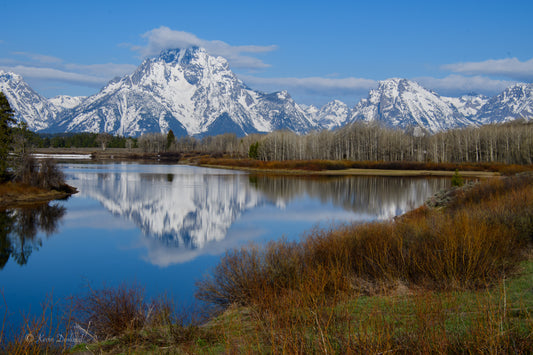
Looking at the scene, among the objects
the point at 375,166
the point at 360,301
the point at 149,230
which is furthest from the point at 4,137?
the point at 375,166

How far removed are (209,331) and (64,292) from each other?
9.06 m

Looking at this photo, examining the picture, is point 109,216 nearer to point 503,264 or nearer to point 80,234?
point 80,234

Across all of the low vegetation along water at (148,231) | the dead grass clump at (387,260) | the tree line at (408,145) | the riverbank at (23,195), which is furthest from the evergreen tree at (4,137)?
the tree line at (408,145)

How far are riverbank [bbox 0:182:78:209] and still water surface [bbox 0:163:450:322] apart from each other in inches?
82.2

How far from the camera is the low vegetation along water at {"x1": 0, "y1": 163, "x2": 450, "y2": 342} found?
17000 mm

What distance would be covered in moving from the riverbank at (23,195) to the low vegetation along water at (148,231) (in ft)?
6.42

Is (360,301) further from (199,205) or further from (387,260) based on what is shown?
(199,205)

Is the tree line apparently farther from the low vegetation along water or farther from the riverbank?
the riverbank

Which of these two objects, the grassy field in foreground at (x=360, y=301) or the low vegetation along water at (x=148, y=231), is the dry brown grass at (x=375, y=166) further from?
the grassy field in foreground at (x=360, y=301)

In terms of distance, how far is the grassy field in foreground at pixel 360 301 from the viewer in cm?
628

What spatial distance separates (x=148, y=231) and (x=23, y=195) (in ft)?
64.6

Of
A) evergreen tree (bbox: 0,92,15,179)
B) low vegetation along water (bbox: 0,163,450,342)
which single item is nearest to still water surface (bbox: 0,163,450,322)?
low vegetation along water (bbox: 0,163,450,342)

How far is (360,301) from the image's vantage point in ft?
32.6

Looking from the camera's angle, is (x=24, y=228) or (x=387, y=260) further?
(x=24, y=228)
